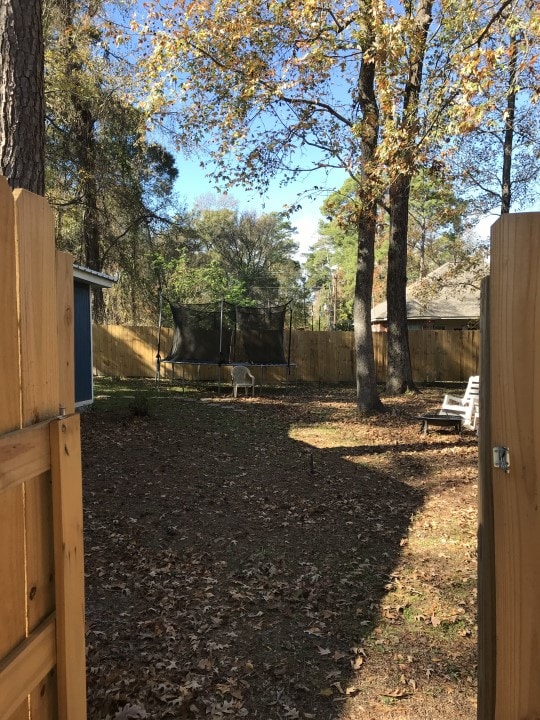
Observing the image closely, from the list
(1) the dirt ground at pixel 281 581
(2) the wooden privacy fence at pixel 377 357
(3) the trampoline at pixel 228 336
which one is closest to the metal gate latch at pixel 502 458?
(1) the dirt ground at pixel 281 581

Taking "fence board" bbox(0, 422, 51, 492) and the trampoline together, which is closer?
"fence board" bbox(0, 422, 51, 492)

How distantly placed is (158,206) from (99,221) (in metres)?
5.09

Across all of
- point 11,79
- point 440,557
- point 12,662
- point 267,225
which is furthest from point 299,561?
point 267,225

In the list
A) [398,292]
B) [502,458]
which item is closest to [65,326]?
[502,458]

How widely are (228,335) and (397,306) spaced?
4909 mm

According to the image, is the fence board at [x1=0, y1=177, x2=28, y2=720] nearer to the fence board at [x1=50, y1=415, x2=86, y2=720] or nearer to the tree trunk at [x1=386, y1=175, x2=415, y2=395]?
the fence board at [x1=50, y1=415, x2=86, y2=720]

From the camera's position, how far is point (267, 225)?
46125 millimetres

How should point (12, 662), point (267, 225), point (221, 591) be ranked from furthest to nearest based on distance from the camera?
point (267, 225) → point (221, 591) → point (12, 662)

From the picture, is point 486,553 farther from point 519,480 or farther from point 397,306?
point 397,306

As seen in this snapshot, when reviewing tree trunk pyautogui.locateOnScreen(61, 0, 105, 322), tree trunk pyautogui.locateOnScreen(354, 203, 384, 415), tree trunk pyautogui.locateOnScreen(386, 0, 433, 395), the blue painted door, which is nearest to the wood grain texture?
the blue painted door

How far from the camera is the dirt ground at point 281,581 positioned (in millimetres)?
2635

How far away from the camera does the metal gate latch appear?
1.21 m

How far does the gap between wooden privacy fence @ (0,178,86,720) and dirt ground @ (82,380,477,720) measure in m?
1.35

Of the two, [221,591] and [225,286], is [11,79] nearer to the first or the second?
[221,591]
